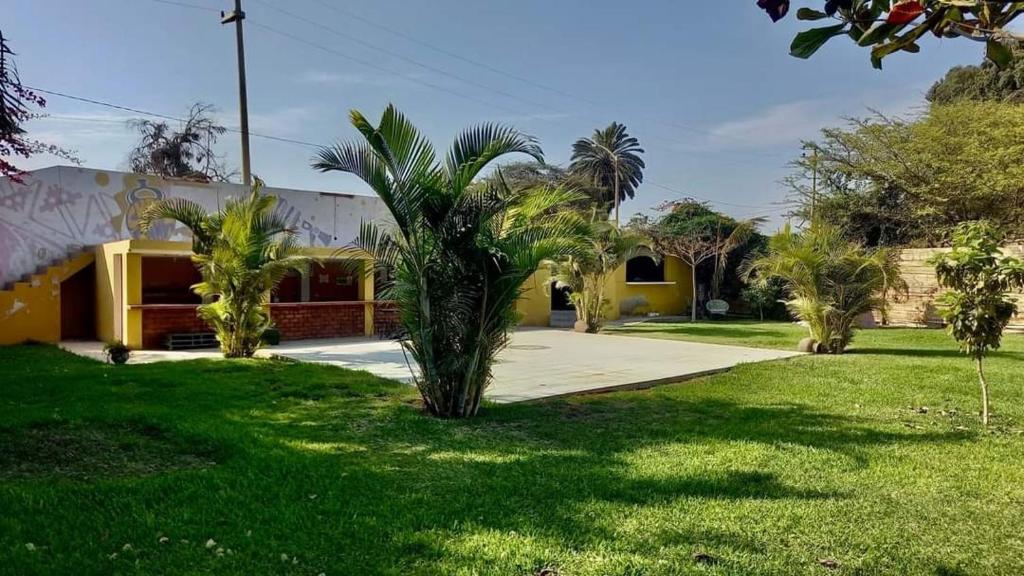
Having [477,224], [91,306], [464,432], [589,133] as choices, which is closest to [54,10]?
[91,306]

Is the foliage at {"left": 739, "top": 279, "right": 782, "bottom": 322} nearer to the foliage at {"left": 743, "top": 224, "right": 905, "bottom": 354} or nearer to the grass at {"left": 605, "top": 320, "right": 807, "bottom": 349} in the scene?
the grass at {"left": 605, "top": 320, "right": 807, "bottom": 349}

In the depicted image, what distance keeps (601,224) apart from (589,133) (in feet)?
106

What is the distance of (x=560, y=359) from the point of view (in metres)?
11.4

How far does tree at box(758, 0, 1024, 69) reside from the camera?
1580 mm

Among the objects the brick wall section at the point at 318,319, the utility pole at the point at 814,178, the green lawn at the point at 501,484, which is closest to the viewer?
the green lawn at the point at 501,484

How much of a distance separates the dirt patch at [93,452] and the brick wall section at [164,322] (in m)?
8.92

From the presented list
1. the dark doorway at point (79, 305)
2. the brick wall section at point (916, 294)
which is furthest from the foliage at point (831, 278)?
the dark doorway at point (79, 305)

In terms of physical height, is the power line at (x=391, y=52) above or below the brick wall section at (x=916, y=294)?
above

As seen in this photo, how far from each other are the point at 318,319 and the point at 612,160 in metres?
34.6

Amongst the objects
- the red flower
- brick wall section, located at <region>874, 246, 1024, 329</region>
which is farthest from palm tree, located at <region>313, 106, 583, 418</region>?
brick wall section, located at <region>874, 246, 1024, 329</region>

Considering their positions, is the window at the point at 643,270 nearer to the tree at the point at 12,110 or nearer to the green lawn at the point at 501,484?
the green lawn at the point at 501,484

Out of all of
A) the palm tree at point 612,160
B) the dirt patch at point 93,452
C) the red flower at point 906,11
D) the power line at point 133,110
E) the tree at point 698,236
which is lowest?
the dirt patch at point 93,452

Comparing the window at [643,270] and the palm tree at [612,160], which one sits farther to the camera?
the palm tree at [612,160]

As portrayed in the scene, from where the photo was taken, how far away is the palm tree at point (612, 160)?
46.4 m
